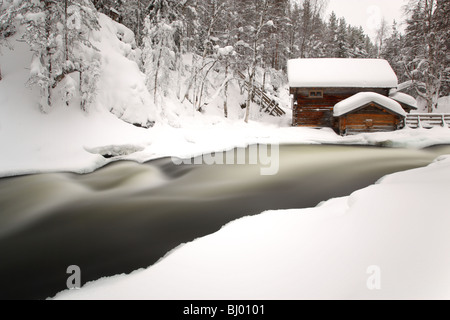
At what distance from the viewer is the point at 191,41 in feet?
85.8

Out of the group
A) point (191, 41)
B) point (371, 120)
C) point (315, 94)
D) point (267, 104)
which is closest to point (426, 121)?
point (371, 120)

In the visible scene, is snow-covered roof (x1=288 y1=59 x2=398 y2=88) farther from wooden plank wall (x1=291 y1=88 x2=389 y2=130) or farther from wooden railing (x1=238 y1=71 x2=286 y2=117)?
wooden railing (x1=238 y1=71 x2=286 y2=117)

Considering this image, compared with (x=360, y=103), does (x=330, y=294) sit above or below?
below

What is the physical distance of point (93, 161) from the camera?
9.88 m

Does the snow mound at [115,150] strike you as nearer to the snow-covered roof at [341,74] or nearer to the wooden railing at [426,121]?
the snow-covered roof at [341,74]

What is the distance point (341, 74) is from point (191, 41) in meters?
15.2

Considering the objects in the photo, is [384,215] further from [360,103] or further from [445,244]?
[360,103]

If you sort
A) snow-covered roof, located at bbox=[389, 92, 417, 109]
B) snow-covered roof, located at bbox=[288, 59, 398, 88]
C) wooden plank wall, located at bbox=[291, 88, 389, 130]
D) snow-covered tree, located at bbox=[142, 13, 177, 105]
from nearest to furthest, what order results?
1. snow-covered tree, located at bbox=[142, 13, 177, 105]
2. snow-covered roof, located at bbox=[389, 92, 417, 109]
3. snow-covered roof, located at bbox=[288, 59, 398, 88]
4. wooden plank wall, located at bbox=[291, 88, 389, 130]

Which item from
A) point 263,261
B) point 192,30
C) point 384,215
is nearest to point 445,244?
point 384,215

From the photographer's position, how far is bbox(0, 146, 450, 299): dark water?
13.2 ft

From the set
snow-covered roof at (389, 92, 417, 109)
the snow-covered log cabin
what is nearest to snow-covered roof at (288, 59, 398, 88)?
the snow-covered log cabin

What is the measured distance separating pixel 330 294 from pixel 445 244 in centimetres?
150

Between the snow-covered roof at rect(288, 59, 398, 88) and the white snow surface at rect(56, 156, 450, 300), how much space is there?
63.5 feet

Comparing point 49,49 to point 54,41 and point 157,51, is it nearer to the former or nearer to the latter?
point 54,41
